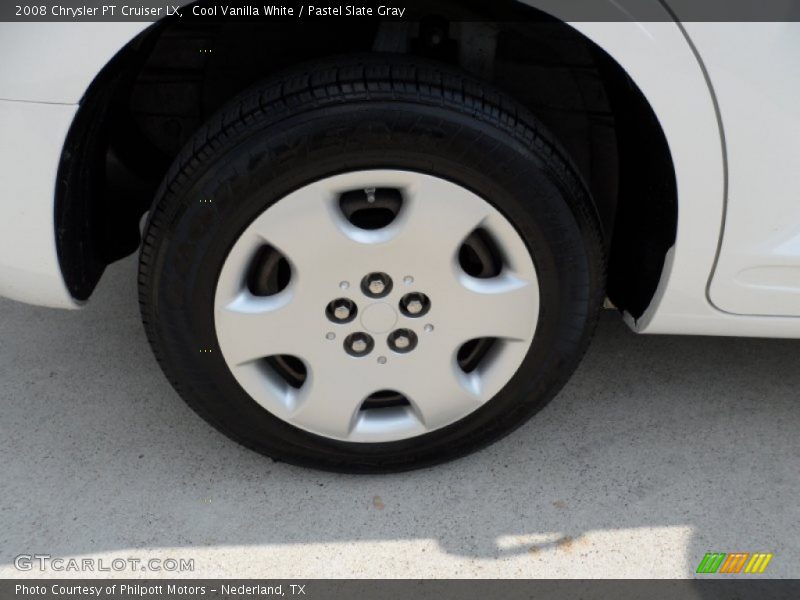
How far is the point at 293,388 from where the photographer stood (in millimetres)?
1672

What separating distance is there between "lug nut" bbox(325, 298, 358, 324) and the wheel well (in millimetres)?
480

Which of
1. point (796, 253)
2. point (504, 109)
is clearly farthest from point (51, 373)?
point (796, 253)

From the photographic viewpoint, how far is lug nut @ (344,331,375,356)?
158 centimetres

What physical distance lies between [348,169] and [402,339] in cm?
36

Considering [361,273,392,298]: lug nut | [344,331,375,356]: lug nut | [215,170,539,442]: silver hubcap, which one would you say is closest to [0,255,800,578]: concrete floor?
[215,170,539,442]: silver hubcap

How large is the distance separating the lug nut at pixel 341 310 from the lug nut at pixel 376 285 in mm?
42

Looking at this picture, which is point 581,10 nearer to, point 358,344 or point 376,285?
point 376,285

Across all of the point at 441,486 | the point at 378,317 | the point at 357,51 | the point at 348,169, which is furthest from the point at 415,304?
the point at 357,51

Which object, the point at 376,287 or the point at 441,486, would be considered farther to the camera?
the point at 441,486

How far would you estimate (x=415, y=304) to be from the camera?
155 centimetres

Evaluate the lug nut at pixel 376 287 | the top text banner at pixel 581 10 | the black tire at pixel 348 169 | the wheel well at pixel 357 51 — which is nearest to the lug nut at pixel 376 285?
the lug nut at pixel 376 287

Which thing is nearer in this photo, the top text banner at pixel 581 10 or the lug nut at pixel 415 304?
the top text banner at pixel 581 10

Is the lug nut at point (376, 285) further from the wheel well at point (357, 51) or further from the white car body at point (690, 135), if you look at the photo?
the white car body at point (690, 135)

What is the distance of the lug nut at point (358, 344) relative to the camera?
1.58 m
